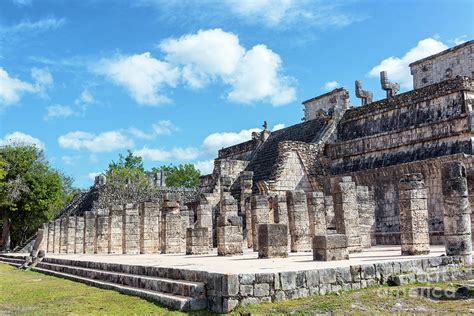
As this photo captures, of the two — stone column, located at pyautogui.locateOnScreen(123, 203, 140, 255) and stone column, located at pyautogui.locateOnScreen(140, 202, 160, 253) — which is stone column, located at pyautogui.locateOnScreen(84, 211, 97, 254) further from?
stone column, located at pyautogui.locateOnScreen(140, 202, 160, 253)

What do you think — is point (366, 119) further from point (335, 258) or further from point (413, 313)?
point (413, 313)

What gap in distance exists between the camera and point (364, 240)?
16.3m

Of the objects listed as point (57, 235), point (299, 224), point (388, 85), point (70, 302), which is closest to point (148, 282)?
point (70, 302)

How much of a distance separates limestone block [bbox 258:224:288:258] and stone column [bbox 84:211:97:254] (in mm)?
13364

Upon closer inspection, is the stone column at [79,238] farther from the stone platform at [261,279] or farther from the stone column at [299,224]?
the stone platform at [261,279]

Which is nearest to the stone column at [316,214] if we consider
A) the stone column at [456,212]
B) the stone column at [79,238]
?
the stone column at [456,212]

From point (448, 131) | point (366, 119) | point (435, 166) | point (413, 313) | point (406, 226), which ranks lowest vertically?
point (413, 313)

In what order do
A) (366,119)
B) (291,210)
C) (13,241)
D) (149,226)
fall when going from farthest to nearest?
1. (13,241)
2. (366,119)
3. (149,226)
4. (291,210)

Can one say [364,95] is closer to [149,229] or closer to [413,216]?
[149,229]

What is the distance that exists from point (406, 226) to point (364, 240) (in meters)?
4.23

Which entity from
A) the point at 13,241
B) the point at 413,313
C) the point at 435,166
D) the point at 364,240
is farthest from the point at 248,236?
the point at 13,241

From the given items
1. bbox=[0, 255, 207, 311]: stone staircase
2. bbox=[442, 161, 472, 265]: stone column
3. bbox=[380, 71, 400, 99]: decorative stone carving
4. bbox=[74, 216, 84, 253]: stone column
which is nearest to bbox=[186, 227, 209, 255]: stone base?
bbox=[0, 255, 207, 311]: stone staircase

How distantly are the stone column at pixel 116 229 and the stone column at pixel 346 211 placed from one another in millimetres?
10603

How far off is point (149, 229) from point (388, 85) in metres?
17.2
